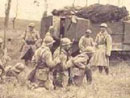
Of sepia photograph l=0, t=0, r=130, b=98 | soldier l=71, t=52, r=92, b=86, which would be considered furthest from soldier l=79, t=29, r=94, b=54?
soldier l=71, t=52, r=92, b=86

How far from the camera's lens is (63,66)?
12383 millimetres

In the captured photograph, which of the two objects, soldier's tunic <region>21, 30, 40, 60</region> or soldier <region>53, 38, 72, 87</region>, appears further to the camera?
soldier's tunic <region>21, 30, 40, 60</region>

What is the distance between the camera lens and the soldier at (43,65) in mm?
12047

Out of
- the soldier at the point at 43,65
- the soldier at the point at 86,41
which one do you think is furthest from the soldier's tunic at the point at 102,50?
the soldier at the point at 43,65

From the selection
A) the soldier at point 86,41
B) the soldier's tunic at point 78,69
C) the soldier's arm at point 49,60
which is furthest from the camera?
the soldier at point 86,41

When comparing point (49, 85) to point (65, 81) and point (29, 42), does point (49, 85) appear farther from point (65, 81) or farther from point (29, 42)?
point (29, 42)

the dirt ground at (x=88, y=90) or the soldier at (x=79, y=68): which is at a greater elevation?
the soldier at (x=79, y=68)

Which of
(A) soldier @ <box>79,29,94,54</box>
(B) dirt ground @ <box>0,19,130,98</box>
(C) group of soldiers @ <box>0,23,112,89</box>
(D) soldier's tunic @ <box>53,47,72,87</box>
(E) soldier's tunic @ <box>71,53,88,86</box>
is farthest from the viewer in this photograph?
(A) soldier @ <box>79,29,94,54</box>

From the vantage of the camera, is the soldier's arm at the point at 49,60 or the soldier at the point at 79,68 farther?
the soldier at the point at 79,68

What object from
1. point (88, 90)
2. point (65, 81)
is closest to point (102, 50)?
point (65, 81)

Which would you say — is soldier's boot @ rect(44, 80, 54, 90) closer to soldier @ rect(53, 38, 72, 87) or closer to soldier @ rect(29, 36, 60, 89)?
soldier @ rect(29, 36, 60, 89)

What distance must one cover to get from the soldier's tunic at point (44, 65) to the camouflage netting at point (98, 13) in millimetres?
6217

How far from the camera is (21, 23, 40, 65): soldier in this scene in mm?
17500

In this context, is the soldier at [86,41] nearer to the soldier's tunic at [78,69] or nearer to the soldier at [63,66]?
the soldier's tunic at [78,69]
